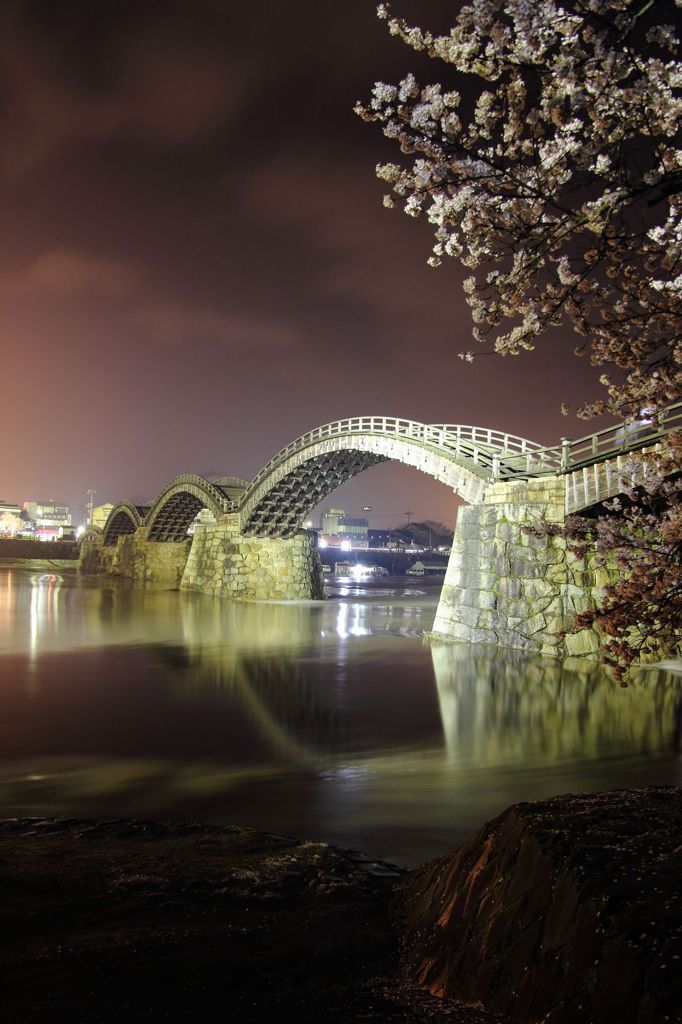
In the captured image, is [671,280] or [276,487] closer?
[671,280]

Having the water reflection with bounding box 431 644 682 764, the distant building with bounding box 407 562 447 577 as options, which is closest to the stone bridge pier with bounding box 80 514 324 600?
the water reflection with bounding box 431 644 682 764

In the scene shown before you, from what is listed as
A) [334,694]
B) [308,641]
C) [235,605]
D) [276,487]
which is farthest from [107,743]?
[276,487]

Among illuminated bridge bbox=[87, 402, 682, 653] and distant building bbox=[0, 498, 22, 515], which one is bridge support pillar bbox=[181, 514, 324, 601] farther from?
distant building bbox=[0, 498, 22, 515]

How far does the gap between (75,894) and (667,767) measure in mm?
7960

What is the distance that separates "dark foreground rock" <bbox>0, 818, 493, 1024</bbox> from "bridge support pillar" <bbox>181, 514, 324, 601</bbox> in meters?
37.1

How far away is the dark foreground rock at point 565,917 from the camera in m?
2.44

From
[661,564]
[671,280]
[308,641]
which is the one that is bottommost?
[308,641]

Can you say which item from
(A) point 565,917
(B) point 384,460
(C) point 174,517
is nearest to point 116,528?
(C) point 174,517

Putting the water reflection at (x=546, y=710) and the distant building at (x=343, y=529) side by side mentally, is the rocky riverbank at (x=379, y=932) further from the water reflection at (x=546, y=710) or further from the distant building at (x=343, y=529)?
the distant building at (x=343, y=529)

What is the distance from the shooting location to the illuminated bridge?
1745 cm

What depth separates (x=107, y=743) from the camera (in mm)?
10750

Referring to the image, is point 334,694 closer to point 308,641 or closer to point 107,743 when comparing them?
point 107,743

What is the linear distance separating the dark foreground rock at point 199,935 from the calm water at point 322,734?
50.3 inches

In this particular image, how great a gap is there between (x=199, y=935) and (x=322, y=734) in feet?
24.7
